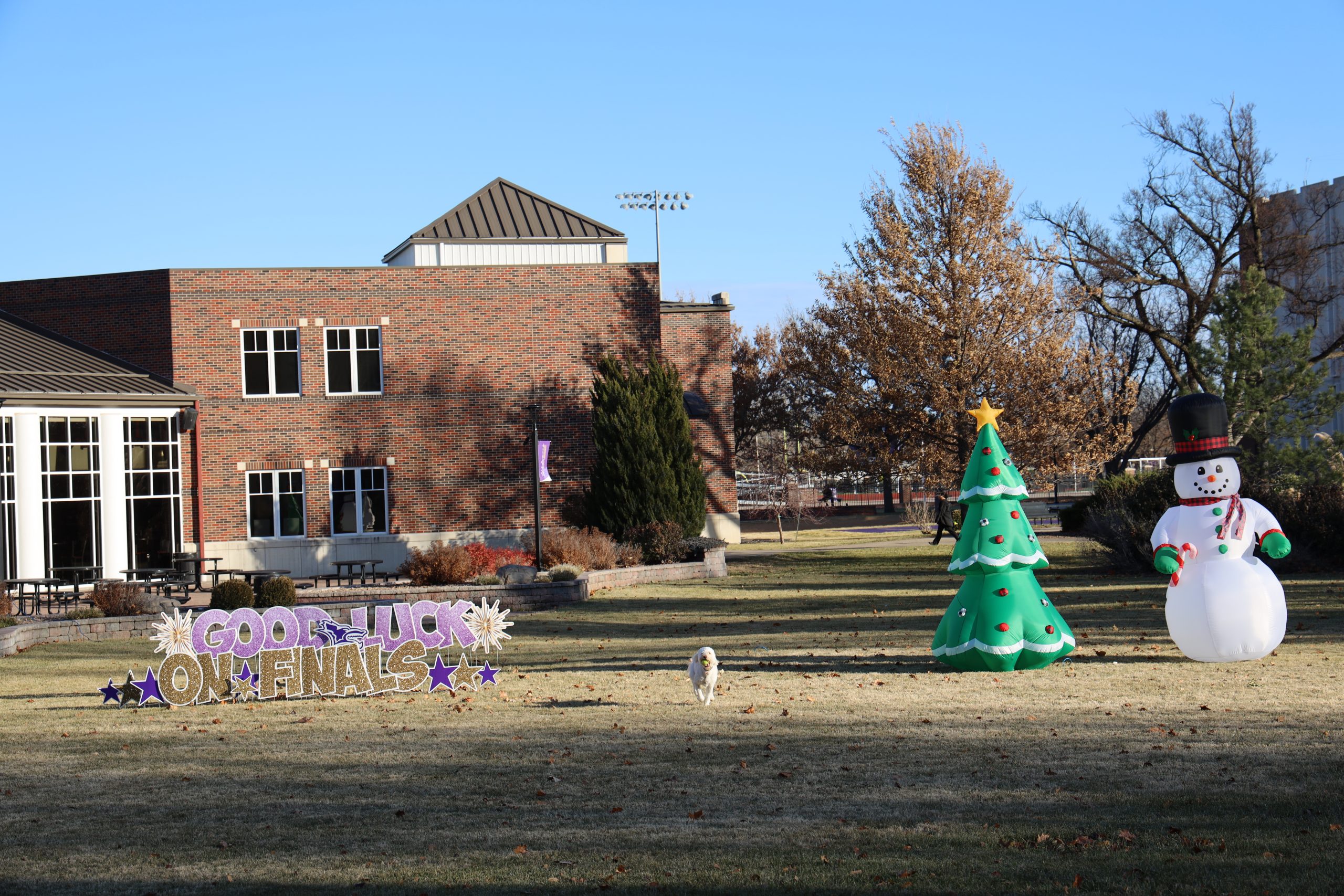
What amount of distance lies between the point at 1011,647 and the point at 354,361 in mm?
21209

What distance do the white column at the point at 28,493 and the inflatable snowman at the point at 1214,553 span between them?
2080 cm

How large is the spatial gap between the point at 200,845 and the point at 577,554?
18.0 m

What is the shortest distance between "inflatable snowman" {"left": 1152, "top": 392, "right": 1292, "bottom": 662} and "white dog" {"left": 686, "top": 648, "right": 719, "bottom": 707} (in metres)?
4.58

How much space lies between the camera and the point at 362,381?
98.6 feet

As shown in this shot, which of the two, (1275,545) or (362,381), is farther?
(362,381)

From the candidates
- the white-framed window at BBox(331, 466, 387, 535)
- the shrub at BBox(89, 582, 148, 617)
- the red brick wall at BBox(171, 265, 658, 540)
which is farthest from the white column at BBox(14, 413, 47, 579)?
the white-framed window at BBox(331, 466, 387, 535)

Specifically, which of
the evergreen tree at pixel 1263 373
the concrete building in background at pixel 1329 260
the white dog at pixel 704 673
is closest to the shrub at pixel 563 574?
the white dog at pixel 704 673

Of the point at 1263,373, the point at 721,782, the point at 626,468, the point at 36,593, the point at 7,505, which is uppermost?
the point at 1263,373

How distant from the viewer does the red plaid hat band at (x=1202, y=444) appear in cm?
1243

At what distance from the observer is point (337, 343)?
30000 millimetres

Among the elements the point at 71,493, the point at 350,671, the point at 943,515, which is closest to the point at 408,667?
the point at 350,671

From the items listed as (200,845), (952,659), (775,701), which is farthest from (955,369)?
(200,845)

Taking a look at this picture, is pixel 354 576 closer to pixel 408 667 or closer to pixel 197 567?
pixel 197 567

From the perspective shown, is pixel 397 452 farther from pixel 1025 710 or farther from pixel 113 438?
pixel 1025 710
